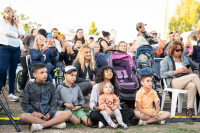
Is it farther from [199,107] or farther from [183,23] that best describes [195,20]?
[199,107]

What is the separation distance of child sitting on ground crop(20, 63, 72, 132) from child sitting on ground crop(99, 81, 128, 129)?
588 mm

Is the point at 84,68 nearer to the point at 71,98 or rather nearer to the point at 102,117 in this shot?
the point at 71,98

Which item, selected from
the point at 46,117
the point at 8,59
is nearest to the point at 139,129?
the point at 46,117

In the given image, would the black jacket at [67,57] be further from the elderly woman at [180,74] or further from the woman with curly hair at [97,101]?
the elderly woman at [180,74]

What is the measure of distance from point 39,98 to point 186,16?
94.9ft

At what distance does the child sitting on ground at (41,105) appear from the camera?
144 inches

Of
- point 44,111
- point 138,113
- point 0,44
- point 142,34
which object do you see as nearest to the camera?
point 44,111

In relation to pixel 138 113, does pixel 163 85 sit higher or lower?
higher

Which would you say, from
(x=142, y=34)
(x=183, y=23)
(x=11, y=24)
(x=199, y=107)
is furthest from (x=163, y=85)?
(x=183, y=23)

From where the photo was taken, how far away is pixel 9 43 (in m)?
5.20

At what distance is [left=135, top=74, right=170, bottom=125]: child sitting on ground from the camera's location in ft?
13.7

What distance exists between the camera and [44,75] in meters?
3.88

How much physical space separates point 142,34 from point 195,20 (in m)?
25.0

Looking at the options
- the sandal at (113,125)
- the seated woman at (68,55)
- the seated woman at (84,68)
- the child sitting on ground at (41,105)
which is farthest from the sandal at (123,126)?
the seated woman at (68,55)
